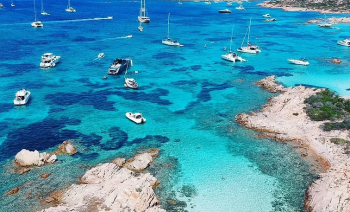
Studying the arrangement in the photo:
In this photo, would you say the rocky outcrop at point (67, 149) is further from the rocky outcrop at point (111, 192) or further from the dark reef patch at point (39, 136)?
the rocky outcrop at point (111, 192)

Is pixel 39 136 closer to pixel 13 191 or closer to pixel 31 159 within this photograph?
pixel 31 159

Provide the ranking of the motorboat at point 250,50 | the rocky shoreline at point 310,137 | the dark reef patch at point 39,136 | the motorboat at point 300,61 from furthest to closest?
the motorboat at point 250,50, the motorboat at point 300,61, the dark reef patch at point 39,136, the rocky shoreline at point 310,137

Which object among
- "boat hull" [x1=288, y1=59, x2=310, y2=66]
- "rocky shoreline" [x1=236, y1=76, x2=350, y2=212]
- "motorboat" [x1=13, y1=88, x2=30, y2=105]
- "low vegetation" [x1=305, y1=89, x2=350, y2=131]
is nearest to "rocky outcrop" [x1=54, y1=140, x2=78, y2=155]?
"motorboat" [x1=13, y1=88, x2=30, y2=105]

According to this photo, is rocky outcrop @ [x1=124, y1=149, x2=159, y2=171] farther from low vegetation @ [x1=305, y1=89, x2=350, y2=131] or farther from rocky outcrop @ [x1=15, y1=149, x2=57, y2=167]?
low vegetation @ [x1=305, y1=89, x2=350, y2=131]

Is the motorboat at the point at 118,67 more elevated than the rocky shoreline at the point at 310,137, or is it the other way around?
the motorboat at the point at 118,67

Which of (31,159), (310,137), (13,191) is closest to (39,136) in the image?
(31,159)

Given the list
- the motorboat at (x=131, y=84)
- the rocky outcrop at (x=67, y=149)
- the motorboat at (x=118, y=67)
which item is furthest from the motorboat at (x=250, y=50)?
the rocky outcrop at (x=67, y=149)
